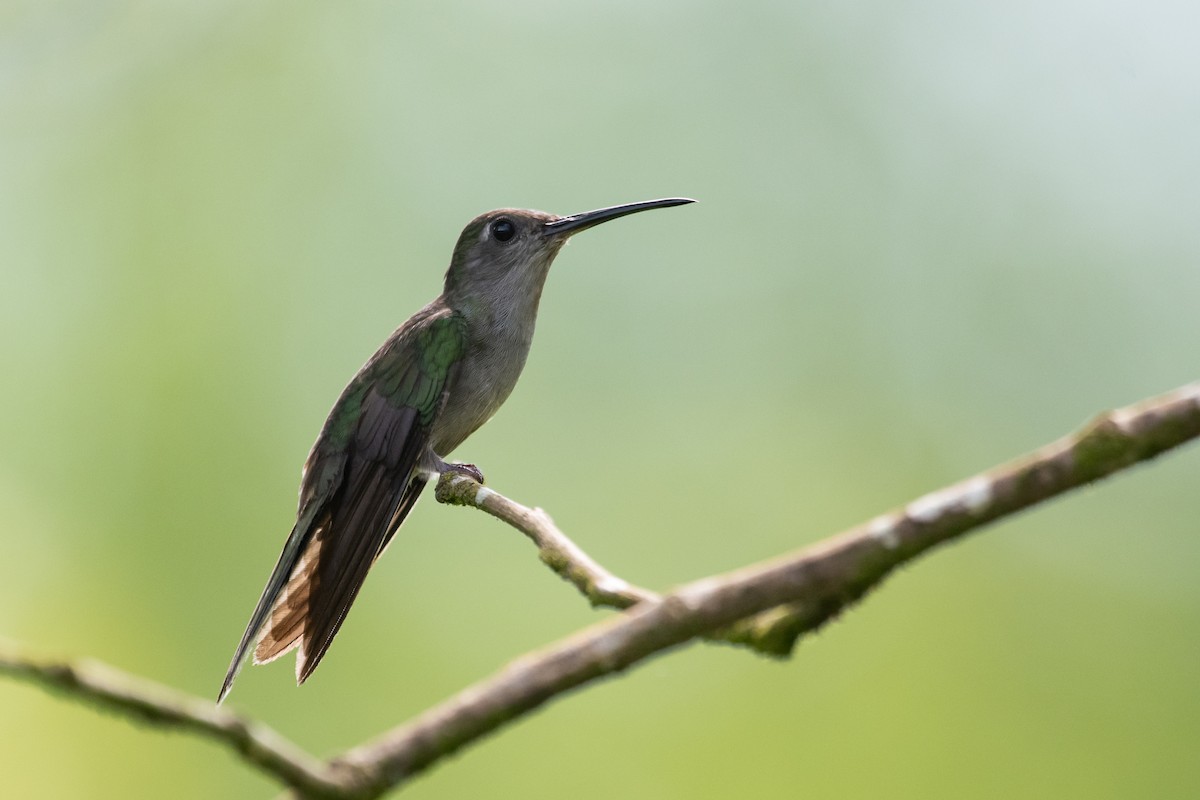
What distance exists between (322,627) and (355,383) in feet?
6.29

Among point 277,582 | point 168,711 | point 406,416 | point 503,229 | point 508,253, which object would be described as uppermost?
point 503,229

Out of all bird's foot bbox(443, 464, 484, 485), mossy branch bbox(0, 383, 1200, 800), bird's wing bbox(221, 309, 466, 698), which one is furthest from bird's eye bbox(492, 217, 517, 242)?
mossy branch bbox(0, 383, 1200, 800)

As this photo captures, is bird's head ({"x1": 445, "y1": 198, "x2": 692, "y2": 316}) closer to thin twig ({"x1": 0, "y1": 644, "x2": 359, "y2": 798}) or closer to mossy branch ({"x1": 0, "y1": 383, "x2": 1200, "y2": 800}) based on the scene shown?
mossy branch ({"x1": 0, "y1": 383, "x2": 1200, "y2": 800})

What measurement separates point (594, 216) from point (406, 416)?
166cm

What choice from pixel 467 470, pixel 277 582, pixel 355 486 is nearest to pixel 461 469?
pixel 467 470

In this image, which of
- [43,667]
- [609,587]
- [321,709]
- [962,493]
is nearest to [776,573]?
[962,493]

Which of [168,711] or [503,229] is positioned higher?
[503,229]

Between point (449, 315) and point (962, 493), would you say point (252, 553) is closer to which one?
point (449, 315)

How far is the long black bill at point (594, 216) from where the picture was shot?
698 cm

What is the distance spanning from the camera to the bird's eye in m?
7.46

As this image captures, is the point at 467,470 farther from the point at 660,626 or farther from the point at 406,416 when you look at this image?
the point at 660,626

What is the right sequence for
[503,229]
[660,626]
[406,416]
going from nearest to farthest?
1. [660,626]
2. [406,416]
3. [503,229]

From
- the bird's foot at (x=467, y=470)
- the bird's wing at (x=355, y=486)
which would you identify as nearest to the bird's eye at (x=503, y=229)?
the bird's wing at (x=355, y=486)

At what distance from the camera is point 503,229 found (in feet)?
24.6
